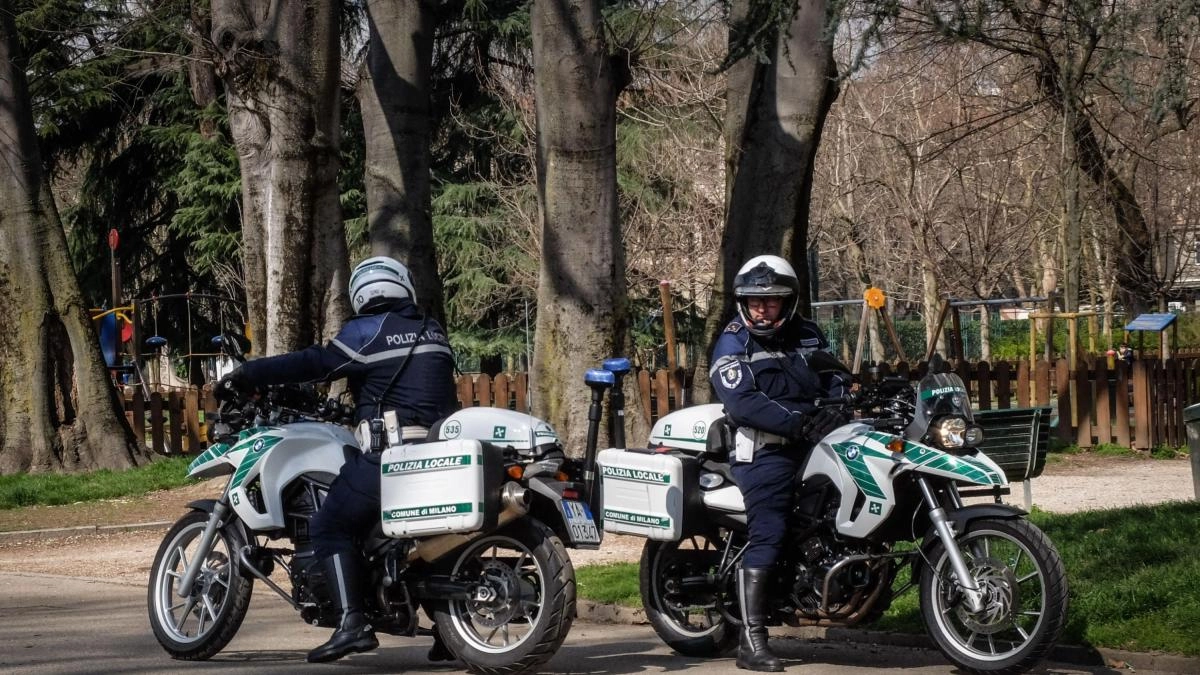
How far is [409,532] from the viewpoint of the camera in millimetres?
6902

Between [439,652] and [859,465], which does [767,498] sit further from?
[439,652]

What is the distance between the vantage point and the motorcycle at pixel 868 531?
6457 millimetres

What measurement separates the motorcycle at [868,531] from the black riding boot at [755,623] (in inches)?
4.6

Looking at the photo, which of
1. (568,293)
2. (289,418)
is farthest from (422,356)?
(568,293)

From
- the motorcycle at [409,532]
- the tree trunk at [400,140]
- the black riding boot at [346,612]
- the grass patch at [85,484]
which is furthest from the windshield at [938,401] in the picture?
the grass patch at [85,484]

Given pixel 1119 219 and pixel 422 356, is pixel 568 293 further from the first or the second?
pixel 1119 219

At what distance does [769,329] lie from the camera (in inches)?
286

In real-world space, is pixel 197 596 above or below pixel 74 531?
above

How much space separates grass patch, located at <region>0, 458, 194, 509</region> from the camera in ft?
56.5

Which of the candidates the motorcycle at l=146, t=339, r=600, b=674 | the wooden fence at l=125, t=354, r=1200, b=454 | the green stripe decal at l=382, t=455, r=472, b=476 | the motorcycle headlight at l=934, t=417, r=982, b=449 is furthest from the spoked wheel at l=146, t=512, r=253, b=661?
the wooden fence at l=125, t=354, r=1200, b=454

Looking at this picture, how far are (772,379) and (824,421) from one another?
0.41 metres

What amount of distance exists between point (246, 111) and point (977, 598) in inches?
419

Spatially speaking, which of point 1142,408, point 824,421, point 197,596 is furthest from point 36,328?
point 824,421

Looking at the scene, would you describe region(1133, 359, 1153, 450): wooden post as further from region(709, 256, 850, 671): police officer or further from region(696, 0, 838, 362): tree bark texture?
region(709, 256, 850, 671): police officer
